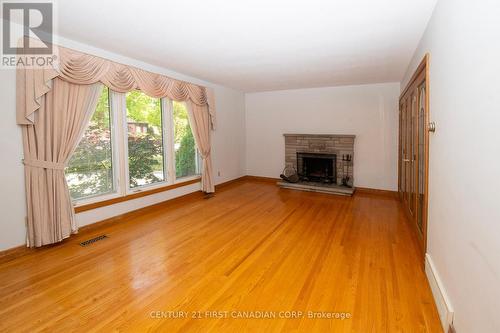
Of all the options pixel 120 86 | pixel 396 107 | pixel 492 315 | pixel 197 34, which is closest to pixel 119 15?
pixel 197 34

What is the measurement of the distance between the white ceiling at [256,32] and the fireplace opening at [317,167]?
7.10 ft

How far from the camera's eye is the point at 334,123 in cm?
586

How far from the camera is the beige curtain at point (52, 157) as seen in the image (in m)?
2.78

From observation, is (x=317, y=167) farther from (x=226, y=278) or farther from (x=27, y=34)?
(x=27, y=34)

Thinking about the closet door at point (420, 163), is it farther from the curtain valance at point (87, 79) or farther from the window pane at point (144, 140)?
the window pane at point (144, 140)

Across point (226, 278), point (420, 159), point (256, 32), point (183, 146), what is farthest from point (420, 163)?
point (183, 146)

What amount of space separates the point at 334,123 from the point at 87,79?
4.81 metres

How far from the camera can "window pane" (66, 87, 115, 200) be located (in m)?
3.32

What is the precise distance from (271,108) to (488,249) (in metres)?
5.75

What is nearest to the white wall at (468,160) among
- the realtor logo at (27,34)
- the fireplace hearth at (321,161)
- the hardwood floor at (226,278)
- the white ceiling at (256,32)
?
the hardwood floor at (226,278)

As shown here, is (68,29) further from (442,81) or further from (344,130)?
(344,130)

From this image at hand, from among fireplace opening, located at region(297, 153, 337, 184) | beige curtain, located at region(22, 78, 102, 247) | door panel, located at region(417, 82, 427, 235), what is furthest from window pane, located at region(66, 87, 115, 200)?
fireplace opening, located at region(297, 153, 337, 184)

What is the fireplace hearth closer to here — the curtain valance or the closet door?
the closet door

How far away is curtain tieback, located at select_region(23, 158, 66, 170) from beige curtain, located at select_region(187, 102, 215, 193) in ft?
7.74
